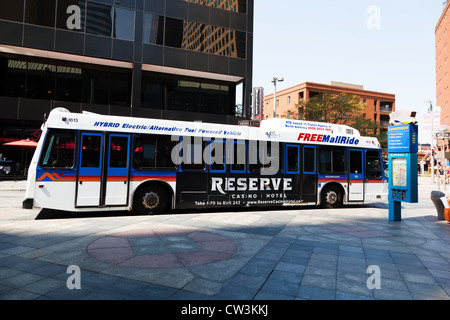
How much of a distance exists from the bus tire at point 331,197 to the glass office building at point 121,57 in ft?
50.8

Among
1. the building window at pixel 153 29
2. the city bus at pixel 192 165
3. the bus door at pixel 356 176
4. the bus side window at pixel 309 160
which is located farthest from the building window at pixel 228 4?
the bus door at pixel 356 176

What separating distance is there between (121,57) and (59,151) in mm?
16515

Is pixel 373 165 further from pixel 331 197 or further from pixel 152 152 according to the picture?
pixel 152 152

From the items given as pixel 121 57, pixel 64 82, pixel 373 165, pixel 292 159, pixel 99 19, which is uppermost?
pixel 99 19

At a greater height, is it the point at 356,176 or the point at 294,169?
the point at 294,169

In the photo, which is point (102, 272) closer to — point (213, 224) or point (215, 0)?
point (213, 224)

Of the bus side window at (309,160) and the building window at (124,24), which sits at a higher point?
the building window at (124,24)

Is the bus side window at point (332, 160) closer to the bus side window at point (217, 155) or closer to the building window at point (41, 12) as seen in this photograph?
the bus side window at point (217, 155)

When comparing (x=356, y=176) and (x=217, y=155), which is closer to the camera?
(x=217, y=155)

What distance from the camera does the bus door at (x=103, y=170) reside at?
8922 mm

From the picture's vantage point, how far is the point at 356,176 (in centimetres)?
1243

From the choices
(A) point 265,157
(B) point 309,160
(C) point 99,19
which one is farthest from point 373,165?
(C) point 99,19

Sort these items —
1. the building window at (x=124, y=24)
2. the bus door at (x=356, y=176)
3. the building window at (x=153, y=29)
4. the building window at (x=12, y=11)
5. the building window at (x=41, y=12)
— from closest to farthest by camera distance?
the bus door at (x=356, y=176), the building window at (x=12, y=11), the building window at (x=41, y=12), the building window at (x=124, y=24), the building window at (x=153, y=29)

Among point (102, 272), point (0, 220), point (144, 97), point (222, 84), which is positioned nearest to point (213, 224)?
point (102, 272)
